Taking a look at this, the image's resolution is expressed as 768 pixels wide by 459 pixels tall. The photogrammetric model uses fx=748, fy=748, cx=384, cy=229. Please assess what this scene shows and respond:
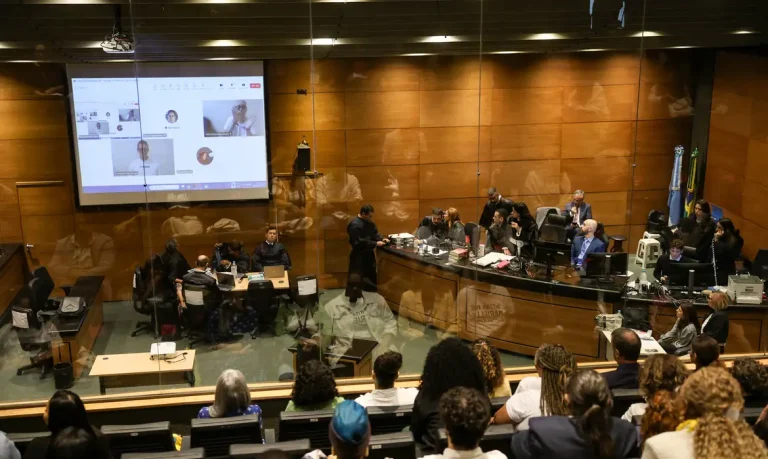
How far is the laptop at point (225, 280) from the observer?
274 inches

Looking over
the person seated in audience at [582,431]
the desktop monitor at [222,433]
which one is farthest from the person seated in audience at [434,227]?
the person seated in audience at [582,431]

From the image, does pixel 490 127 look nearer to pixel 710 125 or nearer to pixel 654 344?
pixel 710 125

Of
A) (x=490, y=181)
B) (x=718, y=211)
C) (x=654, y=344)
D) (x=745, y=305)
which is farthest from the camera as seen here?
(x=718, y=211)

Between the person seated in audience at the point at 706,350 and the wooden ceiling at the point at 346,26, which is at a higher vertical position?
the wooden ceiling at the point at 346,26

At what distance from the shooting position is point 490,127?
30.5 ft

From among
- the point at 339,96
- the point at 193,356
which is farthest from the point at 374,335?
the point at 339,96

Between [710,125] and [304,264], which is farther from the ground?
[710,125]

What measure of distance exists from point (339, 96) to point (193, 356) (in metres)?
2.68

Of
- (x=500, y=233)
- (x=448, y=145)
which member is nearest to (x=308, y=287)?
(x=448, y=145)

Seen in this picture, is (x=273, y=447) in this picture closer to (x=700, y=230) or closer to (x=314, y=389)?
(x=314, y=389)

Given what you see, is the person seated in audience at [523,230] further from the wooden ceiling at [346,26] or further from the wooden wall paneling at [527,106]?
the wooden ceiling at [346,26]

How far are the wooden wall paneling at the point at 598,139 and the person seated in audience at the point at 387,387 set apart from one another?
488 centimetres

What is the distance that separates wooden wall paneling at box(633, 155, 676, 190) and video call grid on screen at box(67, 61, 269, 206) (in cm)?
399

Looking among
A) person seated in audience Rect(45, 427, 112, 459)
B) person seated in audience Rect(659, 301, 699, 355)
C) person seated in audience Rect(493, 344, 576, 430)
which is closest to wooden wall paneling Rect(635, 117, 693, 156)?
person seated in audience Rect(659, 301, 699, 355)
